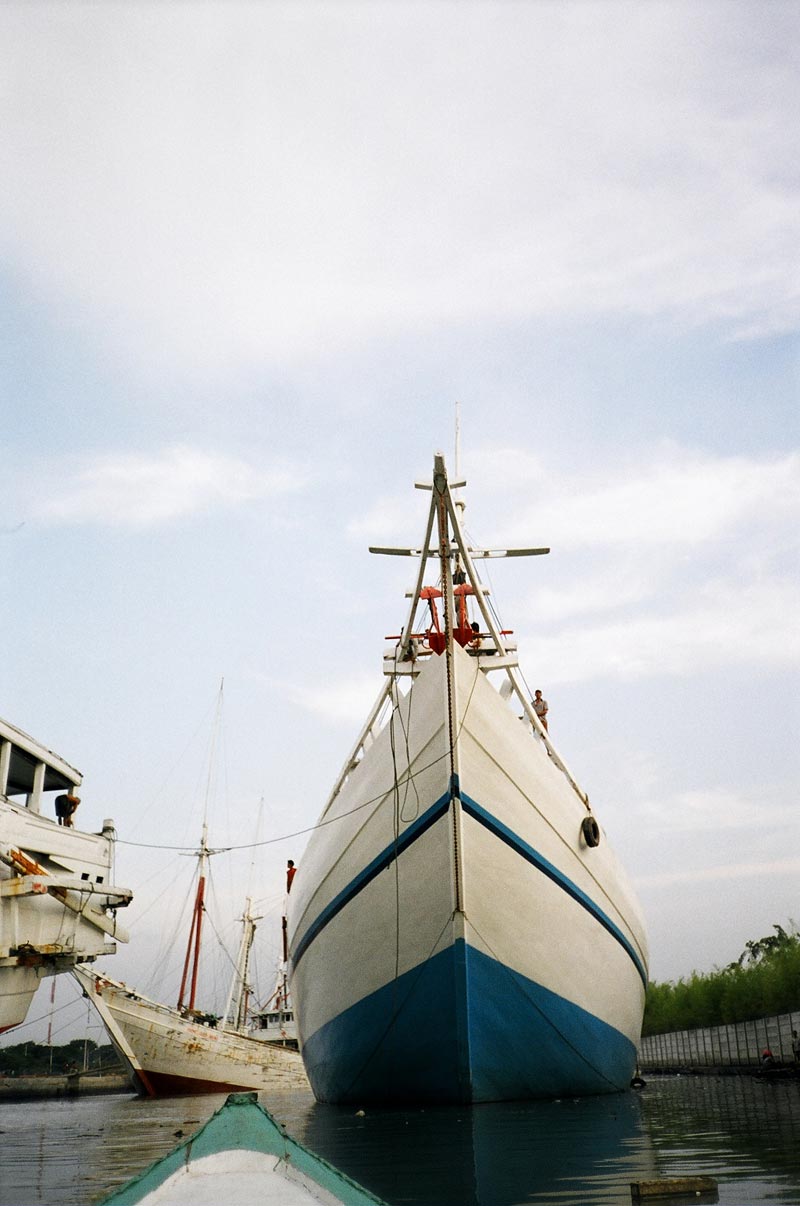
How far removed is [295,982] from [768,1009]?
25499 mm

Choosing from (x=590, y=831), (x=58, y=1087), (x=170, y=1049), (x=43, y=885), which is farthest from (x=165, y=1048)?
(x=590, y=831)

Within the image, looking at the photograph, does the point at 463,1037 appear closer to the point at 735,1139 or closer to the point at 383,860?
the point at 383,860

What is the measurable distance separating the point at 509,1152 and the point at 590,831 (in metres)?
7.36

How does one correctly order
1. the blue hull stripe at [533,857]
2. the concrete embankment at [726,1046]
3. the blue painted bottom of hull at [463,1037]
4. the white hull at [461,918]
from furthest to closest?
1. the concrete embankment at [726,1046]
2. the blue hull stripe at [533,857]
3. the white hull at [461,918]
4. the blue painted bottom of hull at [463,1037]

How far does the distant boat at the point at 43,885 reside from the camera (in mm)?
16594

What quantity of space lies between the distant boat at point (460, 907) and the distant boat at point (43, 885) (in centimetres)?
462

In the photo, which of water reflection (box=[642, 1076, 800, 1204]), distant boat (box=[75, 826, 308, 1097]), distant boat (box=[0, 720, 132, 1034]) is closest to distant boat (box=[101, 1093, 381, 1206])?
water reflection (box=[642, 1076, 800, 1204])

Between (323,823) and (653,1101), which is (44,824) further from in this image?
(653,1101)

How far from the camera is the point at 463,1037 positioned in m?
12.9

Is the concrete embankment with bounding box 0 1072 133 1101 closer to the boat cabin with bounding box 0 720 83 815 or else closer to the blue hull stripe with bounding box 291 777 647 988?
the boat cabin with bounding box 0 720 83 815

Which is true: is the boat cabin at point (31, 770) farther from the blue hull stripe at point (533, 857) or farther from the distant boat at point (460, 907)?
the blue hull stripe at point (533, 857)

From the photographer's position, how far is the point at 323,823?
16.9m

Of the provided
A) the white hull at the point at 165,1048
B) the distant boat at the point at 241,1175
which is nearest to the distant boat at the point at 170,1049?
the white hull at the point at 165,1048

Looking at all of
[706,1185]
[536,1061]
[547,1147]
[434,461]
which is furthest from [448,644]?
[706,1185]
